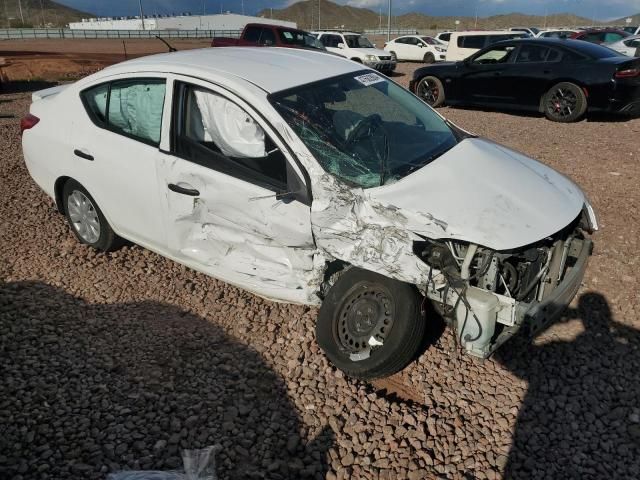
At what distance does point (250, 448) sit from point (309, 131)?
1.86 m

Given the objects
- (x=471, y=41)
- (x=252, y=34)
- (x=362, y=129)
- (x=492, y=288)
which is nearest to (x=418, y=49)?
(x=471, y=41)

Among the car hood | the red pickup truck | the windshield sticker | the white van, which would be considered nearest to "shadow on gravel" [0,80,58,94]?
the red pickup truck

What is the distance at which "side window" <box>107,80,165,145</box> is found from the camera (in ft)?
12.2

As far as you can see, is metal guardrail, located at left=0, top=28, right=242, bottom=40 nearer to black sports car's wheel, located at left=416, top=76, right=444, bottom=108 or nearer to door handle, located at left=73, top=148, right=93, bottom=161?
black sports car's wheel, located at left=416, top=76, right=444, bottom=108

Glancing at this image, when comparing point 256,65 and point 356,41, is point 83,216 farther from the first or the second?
point 356,41

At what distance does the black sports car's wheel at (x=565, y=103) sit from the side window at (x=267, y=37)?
9.37 m

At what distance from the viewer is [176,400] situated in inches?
119

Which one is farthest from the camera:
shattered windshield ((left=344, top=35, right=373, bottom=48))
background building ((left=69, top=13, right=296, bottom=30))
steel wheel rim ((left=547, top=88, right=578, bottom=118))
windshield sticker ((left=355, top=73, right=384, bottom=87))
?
background building ((left=69, top=13, right=296, bottom=30))

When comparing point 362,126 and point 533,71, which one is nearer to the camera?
point 362,126

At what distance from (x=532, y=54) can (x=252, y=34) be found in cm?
955

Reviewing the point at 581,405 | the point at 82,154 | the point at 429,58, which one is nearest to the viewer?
the point at 581,405

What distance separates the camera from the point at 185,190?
3.51 m

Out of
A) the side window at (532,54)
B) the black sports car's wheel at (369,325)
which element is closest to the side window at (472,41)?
the side window at (532,54)

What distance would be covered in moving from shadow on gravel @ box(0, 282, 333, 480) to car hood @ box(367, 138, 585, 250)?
1291mm
